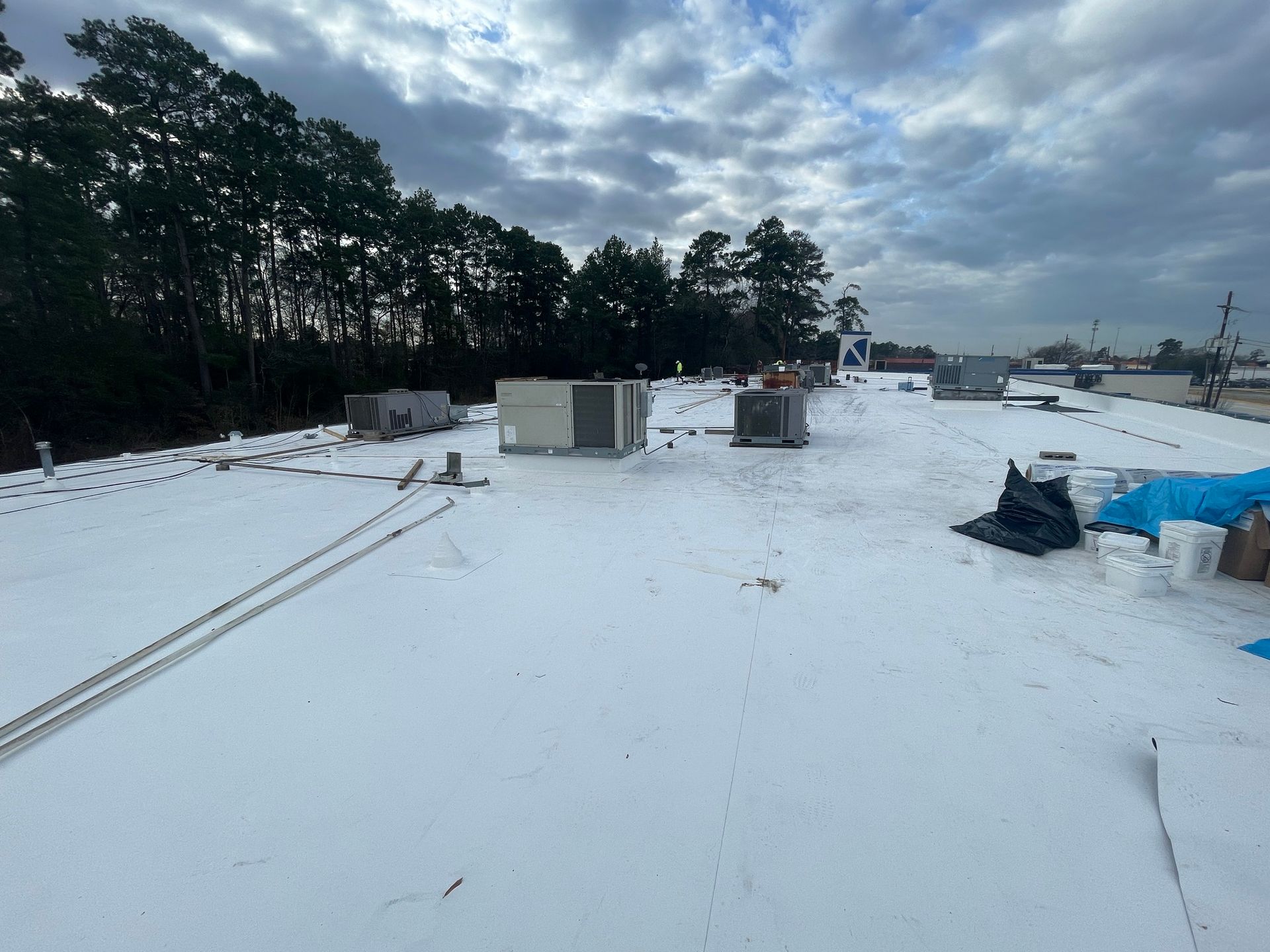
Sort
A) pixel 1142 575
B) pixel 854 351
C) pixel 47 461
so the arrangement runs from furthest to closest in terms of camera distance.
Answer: pixel 854 351 → pixel 47 461 → pixel 1142 575

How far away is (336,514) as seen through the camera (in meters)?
5.33

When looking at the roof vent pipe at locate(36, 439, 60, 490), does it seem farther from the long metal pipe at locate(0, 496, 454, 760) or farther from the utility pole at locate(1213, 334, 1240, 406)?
the utility pole at locate(1213, 334, 1240, 406)

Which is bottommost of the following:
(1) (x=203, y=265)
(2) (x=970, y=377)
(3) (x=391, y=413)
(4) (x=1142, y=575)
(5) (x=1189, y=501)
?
(4) (x=1142, y=575)

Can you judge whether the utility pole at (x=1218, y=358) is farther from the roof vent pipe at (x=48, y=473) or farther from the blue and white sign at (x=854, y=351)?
the roof vent pipe at (x=48, y=473)

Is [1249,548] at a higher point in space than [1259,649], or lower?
higher

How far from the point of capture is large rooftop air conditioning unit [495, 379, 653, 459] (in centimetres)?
636

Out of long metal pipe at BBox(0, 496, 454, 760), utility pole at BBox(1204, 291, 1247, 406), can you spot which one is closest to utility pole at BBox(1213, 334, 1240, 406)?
utility pole at BBox(1204, 291, 1247, 406)

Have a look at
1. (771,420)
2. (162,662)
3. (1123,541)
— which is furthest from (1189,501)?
(162,662)

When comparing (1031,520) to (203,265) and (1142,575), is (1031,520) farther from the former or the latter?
(203,265)

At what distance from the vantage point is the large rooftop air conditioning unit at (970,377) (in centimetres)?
1516

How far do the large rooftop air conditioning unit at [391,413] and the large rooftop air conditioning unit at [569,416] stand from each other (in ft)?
13.8

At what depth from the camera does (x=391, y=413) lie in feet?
32.4

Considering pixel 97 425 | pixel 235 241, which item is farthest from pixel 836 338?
pixel 97 425

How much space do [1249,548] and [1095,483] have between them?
925 mm
